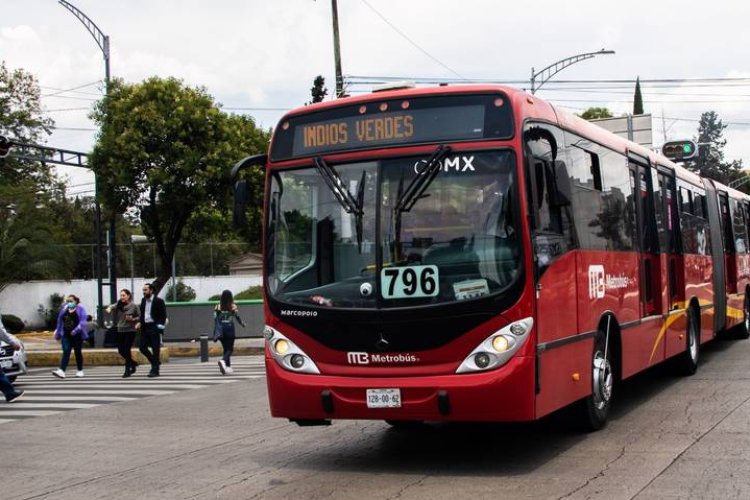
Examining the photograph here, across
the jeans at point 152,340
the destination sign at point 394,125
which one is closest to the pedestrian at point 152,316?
the jeans at point 152,340

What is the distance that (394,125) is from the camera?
7.80 meters

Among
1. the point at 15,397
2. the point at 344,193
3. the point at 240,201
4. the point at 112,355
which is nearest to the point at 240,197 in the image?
the point at 240,201

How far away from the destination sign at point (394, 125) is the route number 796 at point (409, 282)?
111cm

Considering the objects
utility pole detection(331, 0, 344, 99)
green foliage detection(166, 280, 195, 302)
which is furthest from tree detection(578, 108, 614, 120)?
utility pole detection(331, 0, 344, 99)

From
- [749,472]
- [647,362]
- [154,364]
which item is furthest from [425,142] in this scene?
[154,364]

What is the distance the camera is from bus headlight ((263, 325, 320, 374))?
7.73 meters

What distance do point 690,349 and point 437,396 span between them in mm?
7236

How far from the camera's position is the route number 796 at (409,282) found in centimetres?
729

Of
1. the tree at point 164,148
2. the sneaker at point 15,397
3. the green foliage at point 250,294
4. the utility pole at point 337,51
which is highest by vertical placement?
the utility pole at point 337,51

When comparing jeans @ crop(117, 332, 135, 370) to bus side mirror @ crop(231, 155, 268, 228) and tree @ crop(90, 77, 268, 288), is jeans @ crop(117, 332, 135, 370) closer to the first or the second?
tree @ crop(90, 77, 268, 288)

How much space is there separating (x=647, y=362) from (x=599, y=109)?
63.3m

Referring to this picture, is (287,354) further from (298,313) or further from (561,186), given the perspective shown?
(561,186)

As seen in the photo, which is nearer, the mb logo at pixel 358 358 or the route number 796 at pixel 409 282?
the route number 796 at pixel 409 282

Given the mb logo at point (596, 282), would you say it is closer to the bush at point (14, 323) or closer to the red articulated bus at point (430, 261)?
the red articulated bus at point (430, 261)
